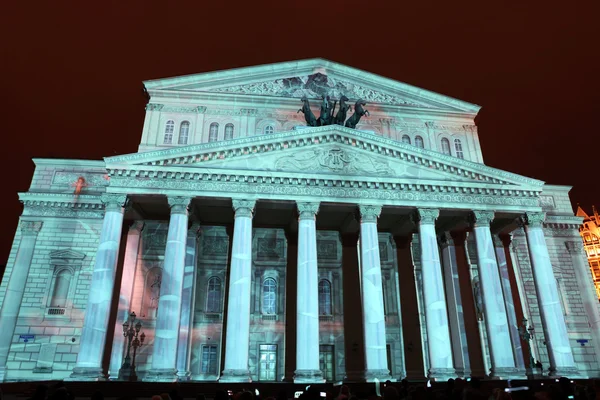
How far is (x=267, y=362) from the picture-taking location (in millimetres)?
28172

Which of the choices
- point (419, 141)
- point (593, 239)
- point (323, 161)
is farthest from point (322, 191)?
point (593, 239)

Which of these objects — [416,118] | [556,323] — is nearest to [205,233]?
[416,118]

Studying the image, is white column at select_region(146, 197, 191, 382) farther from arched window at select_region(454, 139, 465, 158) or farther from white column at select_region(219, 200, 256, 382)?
arched window at select_region(454, 139, 465, 158)

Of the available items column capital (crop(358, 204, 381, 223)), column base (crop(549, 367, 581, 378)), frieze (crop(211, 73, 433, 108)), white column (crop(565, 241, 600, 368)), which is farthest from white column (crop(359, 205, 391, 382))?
white column (crop(565, 241, 600, 368))

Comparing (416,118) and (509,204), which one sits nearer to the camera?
(509,204)

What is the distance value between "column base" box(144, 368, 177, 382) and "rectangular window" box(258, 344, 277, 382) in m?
8.09

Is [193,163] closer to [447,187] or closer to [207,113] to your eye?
[207,113]

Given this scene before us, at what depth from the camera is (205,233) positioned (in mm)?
30359

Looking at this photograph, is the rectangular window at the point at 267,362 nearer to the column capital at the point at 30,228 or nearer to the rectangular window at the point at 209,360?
the rectangular window at the point at 209,360

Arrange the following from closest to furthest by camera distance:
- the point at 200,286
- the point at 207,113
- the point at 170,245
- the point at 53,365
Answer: the point at 170,245, the point at 53,365, the point at 200,286, the point at 207,113

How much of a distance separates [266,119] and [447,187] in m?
15.0

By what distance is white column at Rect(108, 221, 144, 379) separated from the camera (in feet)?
81.7

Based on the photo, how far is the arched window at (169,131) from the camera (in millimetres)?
33338

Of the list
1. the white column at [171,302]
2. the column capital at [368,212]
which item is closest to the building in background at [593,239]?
the column capital at [368,212]
